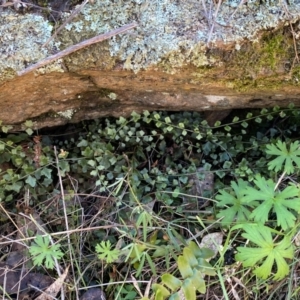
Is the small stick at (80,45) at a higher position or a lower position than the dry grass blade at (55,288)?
Result: higher

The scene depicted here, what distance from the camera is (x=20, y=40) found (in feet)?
5.36

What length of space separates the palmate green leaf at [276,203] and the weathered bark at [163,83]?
1.44 ft

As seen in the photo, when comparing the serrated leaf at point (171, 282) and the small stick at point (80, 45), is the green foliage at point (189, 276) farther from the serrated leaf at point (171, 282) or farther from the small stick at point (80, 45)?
the small stick at point (80, 45)

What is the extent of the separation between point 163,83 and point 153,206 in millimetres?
656

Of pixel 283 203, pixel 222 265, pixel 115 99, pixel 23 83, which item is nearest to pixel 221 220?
pixel 222 265

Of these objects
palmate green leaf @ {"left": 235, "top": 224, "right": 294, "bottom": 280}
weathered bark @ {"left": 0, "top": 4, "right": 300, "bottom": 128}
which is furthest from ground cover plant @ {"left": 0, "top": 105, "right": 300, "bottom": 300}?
weathered bark @ {"left": 0, "top": 4, "right": 300, "bottom": 128}

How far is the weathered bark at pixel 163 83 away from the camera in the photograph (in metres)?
1.64

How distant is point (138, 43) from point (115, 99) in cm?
48

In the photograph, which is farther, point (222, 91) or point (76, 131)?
point (76, 131)

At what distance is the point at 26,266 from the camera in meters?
1.99

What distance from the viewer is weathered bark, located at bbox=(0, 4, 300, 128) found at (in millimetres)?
1644

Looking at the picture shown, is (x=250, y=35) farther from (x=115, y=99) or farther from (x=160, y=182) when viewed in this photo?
(x=160, y=182)

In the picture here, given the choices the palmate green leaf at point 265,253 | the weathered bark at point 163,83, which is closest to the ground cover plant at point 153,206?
the palmate green leaf at point 265,253

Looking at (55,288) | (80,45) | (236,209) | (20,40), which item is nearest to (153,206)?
(236,209)
